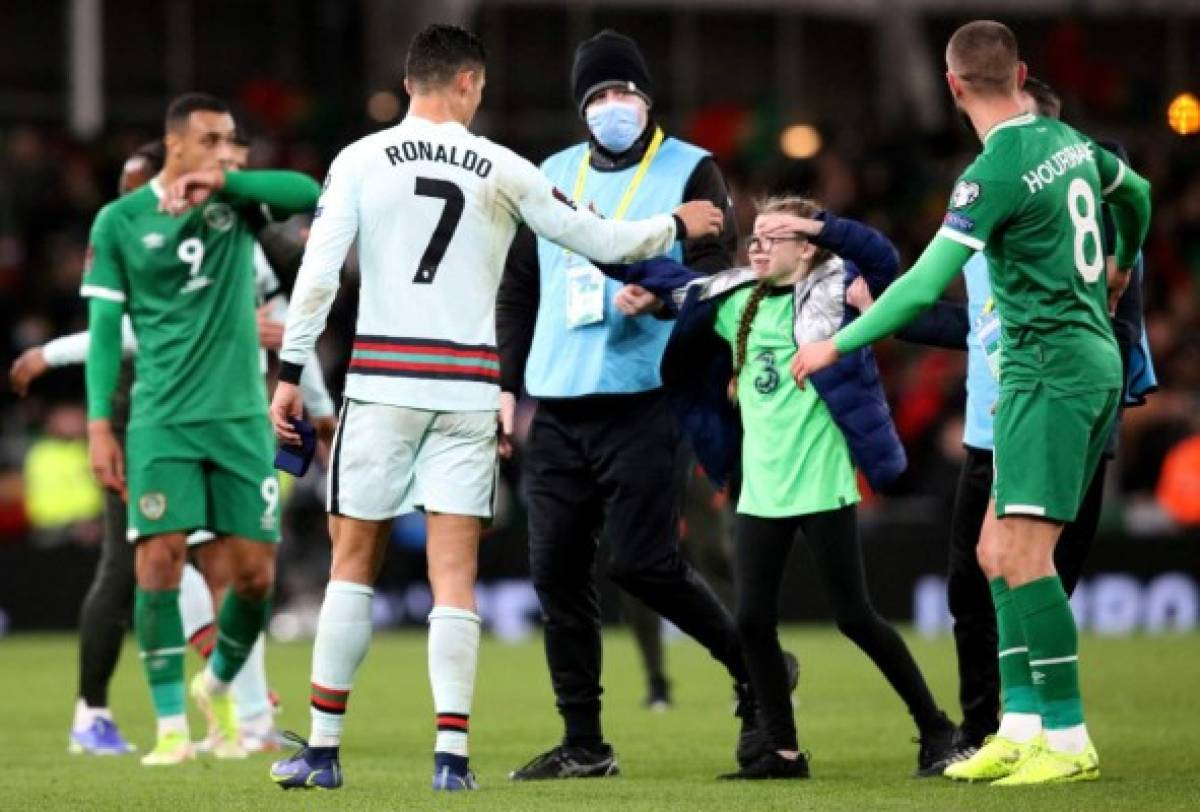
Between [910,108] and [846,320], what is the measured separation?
770 inches

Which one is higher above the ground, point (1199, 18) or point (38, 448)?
point (1199, 18)

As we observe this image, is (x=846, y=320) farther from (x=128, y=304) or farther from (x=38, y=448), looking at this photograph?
(x=38, y=448)

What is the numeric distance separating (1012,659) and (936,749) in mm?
546

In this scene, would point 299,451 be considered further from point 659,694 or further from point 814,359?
point 659,694

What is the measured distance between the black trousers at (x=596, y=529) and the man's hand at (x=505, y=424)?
178mm

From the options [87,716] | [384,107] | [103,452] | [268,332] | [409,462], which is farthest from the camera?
[384,107]

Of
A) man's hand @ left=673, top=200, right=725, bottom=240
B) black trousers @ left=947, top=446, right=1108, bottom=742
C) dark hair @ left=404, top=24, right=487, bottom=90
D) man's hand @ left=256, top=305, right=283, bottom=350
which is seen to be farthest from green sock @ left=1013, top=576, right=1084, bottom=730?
man's hand @ left=256, top=305, right=283, bottom=350

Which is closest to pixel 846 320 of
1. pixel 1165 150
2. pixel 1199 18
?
pixel 1165 150

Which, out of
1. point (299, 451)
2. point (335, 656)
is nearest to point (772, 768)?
point (335, 656)

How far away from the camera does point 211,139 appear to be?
30.5ft

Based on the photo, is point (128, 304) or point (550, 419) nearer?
point (550, 419)

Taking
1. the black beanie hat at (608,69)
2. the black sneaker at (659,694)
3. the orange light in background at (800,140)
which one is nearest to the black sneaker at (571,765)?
the black beanie hat at (608,69)

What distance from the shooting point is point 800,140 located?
26.2 metres

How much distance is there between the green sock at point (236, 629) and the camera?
A: 30.8 feet
